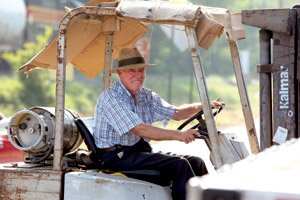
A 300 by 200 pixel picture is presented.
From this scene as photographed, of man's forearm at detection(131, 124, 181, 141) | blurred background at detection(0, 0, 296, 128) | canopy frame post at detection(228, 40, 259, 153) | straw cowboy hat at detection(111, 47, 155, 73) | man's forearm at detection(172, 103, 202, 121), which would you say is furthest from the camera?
blurred background at detection(0, 0, 296, 128)

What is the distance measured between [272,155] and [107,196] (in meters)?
2.65

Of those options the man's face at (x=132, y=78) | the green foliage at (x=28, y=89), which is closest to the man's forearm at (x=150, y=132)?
the man's face at (x=132, y=78)

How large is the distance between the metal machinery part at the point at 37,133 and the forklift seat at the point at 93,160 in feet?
0.42

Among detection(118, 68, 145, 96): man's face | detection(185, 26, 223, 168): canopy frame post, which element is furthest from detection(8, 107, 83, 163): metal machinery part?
detection(185, 26, 223, 168): canopy frame post

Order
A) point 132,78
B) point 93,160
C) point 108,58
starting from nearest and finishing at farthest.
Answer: point 93,160 → point 132,78 → point 108,58

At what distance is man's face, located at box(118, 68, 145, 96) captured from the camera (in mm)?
7094

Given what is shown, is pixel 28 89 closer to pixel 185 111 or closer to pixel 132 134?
pixel 185 111

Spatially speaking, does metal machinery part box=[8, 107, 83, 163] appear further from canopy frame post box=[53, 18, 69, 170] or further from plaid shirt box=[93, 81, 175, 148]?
plaid shirt box=[93, 81, 175, 148]

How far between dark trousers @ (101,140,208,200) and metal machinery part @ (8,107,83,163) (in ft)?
1.34

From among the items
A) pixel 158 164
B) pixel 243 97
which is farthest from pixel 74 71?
pixel 158 164

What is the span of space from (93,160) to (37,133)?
0.47 metres

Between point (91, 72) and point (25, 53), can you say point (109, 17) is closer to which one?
point (91, 72)

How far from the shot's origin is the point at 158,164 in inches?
268

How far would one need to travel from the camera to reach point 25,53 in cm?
2998
